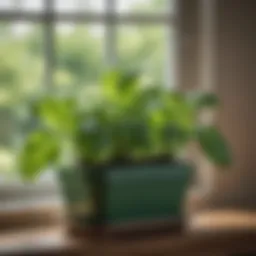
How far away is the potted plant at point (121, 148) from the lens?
5.57 ft

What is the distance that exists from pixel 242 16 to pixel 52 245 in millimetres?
760

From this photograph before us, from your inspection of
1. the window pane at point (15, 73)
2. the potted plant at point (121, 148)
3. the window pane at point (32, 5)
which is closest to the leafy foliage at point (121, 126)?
the potted plant at point (121, 148)

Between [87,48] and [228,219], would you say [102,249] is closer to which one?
[228,219]

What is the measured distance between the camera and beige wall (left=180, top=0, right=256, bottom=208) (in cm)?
194

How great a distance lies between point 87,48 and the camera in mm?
1966

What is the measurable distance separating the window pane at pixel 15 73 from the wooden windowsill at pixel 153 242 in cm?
25

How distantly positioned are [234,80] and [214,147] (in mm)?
265

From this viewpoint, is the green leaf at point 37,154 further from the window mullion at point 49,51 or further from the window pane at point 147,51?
the window pane at point 147,51

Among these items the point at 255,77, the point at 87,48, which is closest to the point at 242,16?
the point at 255,77

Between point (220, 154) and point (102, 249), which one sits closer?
point (102, 249)

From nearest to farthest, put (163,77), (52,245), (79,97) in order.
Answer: (52,245) → (79,97) → (163,77)

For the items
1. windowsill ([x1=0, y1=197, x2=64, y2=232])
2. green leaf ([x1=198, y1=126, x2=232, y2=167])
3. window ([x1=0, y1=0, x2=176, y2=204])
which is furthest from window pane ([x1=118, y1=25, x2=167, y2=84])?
windowsill ([x1=0, y1=197, x2=64, y2=232])

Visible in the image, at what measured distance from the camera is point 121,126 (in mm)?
1706

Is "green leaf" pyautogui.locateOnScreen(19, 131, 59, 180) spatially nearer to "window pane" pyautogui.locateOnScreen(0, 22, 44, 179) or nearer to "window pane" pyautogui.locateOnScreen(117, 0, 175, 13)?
"window pane" pyautogui.locateOnScreen(0, 22, 44, 179)
